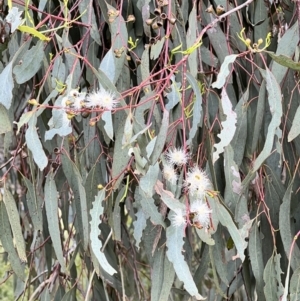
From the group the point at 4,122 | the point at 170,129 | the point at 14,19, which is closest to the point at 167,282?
the point at 170,129

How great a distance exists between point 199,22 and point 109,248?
581 mm

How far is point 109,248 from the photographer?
1.35 metres

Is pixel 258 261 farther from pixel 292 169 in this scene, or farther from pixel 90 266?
pixel 90 266

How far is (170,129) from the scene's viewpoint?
2.97 ft

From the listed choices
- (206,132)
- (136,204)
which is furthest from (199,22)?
(136,204)

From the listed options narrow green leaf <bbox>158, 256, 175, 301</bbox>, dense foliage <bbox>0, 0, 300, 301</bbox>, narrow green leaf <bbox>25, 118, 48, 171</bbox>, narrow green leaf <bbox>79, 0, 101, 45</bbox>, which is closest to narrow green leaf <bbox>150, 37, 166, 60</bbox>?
dense foliage <bbox>0, 0, 300, 301</bbox>

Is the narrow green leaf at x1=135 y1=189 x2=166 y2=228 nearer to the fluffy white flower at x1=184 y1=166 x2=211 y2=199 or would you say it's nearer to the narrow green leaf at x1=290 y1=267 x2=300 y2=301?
→ the fluffy white flower at x1=184 y1=166 x2=211 y2=199

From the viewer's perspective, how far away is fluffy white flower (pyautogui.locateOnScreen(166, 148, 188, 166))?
83 cm

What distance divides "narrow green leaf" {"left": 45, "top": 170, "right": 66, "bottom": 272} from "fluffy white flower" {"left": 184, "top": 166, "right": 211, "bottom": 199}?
0.89ft

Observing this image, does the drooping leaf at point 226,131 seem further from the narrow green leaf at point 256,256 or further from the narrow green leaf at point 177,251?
the narrow green leaf at point 256,256

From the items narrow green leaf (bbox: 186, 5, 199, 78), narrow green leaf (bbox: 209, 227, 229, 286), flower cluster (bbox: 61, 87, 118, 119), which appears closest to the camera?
flower cluster (bbox: 61, 87, 118, 119)

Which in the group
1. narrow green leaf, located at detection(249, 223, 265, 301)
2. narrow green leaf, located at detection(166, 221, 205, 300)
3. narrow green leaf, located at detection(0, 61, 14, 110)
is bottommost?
narrow green leaf, located at detection(249, 223, 265, 301)

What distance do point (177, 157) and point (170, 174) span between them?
0.03 m

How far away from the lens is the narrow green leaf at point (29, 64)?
3.11ft
